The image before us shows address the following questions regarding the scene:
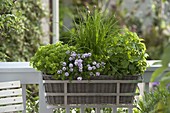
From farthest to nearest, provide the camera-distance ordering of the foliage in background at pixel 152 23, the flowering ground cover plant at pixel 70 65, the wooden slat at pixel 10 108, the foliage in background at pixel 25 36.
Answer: the foliage in background at pixel 152 23
the foliage in background at pixel 25 36
the wooden slat at pixel 10 108
the flowering ground cover plant at pixel 70 65

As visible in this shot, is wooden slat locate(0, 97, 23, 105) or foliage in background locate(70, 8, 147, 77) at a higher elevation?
foliage in background locate(70, 8, 147, 77)

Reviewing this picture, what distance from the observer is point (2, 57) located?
10.9ft

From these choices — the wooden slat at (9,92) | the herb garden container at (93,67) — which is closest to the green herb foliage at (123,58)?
the herb garden container at (93,67)

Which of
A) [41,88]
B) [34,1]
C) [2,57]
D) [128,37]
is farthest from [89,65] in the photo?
[34,1]

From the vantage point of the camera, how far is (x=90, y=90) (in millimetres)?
2436

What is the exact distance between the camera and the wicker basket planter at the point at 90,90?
7.91 feet

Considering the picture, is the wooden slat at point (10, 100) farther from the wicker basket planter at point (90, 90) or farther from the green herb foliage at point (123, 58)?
the green herb foliage at point (123, 58)

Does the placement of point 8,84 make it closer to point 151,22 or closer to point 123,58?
point 123,58

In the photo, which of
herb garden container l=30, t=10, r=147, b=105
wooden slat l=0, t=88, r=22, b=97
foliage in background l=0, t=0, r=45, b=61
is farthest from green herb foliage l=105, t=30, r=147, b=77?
foliage in background l=0, t=0, r=45, b=61

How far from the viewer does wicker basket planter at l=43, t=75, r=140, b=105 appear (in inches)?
94.9

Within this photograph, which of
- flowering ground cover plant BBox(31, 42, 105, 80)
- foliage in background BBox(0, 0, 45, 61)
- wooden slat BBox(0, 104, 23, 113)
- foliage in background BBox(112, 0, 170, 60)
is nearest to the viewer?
flowering ground cover plant BBox(31, 42, 105, 80)

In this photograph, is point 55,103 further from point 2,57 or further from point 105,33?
point 2,57

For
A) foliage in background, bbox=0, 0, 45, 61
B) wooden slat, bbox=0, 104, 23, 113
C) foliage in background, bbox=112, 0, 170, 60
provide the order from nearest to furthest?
wooden slat, bbox=0, 104, 23, 113, foliage in background, bbox=0, 0, 45, 61, foliage in background, bbox=112, 0, 170, 60

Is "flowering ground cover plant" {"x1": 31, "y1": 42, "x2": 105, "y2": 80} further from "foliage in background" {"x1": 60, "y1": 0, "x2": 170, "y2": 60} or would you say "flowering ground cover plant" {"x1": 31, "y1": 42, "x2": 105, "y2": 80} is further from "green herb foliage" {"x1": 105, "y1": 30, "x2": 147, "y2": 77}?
"foliage in background" {"x1": 60, "y1": 0, "x2": 170, "y2": 60}
